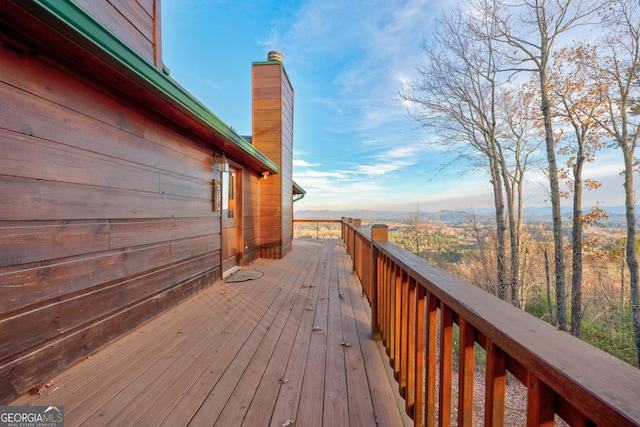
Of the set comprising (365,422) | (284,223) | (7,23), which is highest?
(7,23)

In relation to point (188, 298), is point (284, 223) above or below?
above

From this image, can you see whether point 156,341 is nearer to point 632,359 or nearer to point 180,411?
point 180,411

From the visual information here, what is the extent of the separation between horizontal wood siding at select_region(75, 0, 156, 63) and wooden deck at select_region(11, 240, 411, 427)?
2377 millimetres

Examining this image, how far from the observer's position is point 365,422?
1299 mm

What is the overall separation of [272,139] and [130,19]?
348 cm

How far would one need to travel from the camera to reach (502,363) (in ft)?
2.13

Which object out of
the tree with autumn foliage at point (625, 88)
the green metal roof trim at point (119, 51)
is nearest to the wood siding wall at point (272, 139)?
the green metal roof trim at point (119, 51)

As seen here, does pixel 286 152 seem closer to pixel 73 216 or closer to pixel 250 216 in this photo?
pixel 250 216

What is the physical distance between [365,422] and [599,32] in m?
11.1

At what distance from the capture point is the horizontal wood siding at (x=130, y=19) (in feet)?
6.12

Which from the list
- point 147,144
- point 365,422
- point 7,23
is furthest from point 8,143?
point 365,422

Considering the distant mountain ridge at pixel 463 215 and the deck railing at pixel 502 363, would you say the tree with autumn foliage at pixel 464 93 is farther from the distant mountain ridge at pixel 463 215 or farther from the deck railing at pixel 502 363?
the deck railing at pixel 502 363

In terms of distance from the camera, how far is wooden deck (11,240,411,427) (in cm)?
134

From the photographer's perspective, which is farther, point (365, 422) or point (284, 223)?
point (284, 223)
